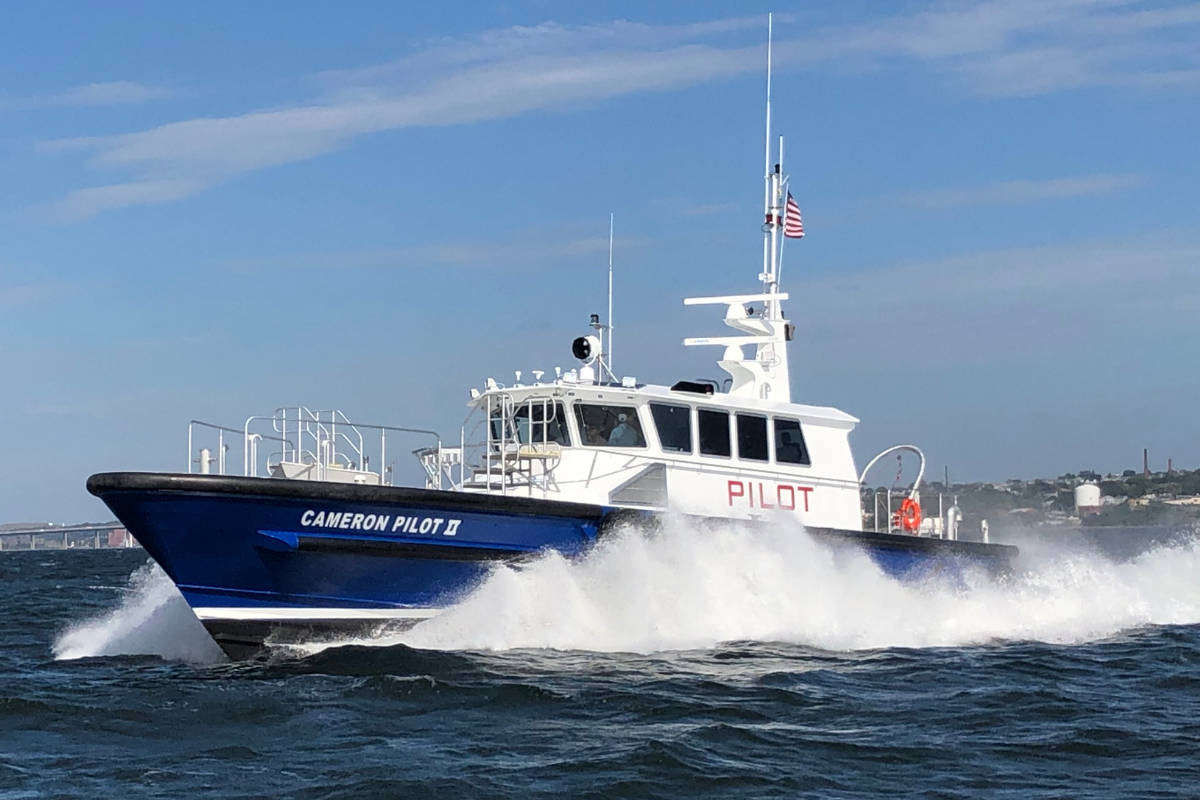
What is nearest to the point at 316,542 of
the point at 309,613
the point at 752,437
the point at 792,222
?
the point at 309,613

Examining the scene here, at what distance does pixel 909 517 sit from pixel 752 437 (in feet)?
9.30

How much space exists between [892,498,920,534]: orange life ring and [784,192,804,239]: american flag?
326 cm

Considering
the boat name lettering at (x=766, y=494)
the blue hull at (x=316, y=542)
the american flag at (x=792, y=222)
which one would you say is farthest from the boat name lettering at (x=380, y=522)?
the american flag at (x=792, y=222)

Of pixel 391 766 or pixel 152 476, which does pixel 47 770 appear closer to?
pixel 391 766

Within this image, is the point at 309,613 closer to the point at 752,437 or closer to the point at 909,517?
the point at 752,437

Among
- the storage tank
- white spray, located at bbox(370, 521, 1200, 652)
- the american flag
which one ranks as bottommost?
white spray, located at bbox(370, 521, 1200, 652)

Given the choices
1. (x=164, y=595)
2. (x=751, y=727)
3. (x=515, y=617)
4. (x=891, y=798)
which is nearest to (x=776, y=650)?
(x=515, y=617)

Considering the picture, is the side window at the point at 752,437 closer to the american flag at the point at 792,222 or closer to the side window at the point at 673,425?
the side window at the point at 673,425

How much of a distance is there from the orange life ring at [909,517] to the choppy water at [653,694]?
37.1 inches

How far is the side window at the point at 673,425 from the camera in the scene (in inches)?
473

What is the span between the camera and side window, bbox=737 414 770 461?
12.6m

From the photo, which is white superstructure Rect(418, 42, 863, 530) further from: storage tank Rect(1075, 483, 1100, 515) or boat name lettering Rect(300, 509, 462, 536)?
storage tank Rect(1075, 483, 1100, 515)

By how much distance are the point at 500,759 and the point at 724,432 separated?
592 centimetres

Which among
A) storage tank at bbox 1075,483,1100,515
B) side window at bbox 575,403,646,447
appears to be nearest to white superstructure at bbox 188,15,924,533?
side window at bbox 575,403,646,447
